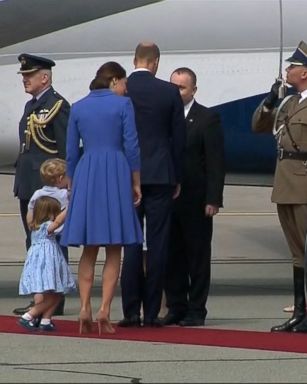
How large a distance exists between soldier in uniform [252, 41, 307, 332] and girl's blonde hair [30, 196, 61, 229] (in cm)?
133

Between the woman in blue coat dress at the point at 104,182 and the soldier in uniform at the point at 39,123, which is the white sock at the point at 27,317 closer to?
the woman in blue coat dress at the point at 104,182

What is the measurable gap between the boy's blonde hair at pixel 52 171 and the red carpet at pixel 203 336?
906mm

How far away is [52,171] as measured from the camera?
29.7 ft

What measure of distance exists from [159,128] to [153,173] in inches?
11.0

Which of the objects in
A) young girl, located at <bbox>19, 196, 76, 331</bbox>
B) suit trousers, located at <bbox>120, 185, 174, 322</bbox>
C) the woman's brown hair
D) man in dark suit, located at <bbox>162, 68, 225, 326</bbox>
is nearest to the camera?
the woman's brown hair

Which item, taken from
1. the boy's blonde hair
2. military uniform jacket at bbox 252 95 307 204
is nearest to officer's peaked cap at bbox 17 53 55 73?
the boy's blonde hair

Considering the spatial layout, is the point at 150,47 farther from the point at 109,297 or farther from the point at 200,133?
the point at 109,297

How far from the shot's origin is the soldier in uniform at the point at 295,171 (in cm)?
878

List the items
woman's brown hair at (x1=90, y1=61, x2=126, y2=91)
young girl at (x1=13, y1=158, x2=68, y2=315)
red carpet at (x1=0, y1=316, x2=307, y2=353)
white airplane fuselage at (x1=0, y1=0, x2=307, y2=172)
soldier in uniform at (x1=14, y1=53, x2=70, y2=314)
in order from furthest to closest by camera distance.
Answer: white airplane fuselage at (x1=0, y1=0, x2=307, y2=172) → soldier in uniform at (x1=14, y1=53, x2=70, y2=314) → young girl at (x1=13, y1=158, x2=68, y2=315) → woman's brown hair at (x1=90, y1=61, x2=126, y2=91) → red carpet at (x1=0, y1=316, x2=307, y2=353)

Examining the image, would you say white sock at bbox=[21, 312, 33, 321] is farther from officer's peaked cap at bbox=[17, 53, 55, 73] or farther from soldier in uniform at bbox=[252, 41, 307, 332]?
officer's peaked cap at bbox=[17, 53, 55, 73]

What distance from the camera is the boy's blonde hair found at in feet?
29.6

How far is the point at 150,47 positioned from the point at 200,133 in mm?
667

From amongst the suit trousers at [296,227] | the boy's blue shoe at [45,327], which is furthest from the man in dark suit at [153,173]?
the suit trousers at [296,227]

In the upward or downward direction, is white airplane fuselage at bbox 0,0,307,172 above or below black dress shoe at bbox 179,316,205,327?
above
